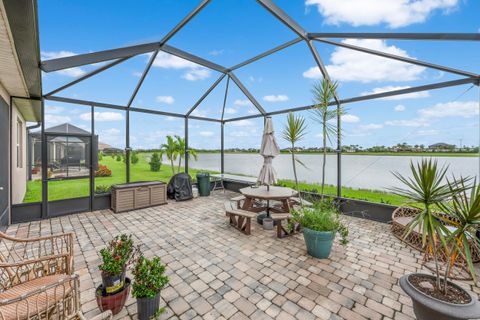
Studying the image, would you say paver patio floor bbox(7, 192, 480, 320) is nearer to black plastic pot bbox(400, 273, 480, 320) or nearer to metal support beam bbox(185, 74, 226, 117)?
black plastic pot bbox(400, 273, 480, 320)

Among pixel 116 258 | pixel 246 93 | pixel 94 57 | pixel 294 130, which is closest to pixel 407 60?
pixel 294 130

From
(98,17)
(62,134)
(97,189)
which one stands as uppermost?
(98,17)

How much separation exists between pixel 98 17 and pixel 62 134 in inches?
141

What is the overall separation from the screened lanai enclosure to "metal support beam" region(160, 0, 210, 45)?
2cm

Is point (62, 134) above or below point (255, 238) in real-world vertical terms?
above

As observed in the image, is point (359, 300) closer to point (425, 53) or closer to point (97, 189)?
point (425, 53)

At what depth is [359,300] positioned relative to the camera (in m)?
2.35

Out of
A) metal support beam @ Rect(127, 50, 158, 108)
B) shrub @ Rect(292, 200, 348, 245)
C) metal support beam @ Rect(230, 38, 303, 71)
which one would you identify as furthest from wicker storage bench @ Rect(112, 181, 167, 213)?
shrub @ Rect(292, 200, 348, 245)

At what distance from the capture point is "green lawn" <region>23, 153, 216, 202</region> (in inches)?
210

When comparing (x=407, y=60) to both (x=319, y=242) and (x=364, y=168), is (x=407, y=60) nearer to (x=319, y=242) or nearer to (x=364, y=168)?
(x=364, y=168)

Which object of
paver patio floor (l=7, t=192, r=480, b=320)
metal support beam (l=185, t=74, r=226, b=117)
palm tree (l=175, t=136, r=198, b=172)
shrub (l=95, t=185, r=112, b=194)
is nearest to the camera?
paver patio floor (l=7, t=192, r=480, b=320)

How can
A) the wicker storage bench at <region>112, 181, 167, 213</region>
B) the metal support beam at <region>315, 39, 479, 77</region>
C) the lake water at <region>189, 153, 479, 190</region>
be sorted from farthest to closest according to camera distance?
the wicker storage bench at <region>112, 181, 167, 213</region>, the lake water at <region>189, 153, 479, 190</region>, the metal support beam at <region>315, 39, 479, 77</region>

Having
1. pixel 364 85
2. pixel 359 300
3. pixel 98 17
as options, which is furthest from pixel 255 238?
pixel 98 17

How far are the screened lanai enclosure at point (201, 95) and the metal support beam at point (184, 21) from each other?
0.02 metres
